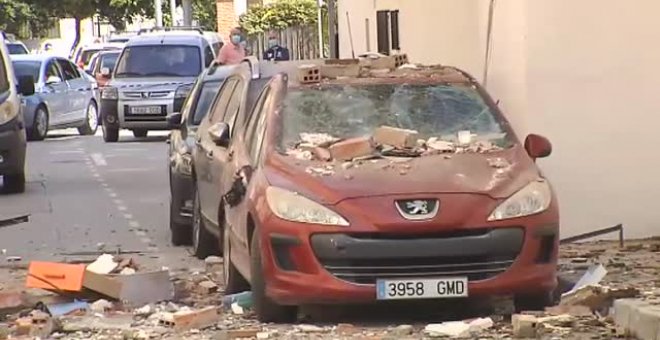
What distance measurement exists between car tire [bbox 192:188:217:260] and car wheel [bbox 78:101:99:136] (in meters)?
19.3

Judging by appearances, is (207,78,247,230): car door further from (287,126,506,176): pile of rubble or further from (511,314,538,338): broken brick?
(511,314,538,338): broken brick

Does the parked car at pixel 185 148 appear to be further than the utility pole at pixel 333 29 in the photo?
No

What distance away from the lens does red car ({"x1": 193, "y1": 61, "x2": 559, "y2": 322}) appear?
8336mm

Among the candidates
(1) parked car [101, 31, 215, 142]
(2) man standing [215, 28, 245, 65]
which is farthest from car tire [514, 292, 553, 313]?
(1) parked car [101, 31, 215, 142]

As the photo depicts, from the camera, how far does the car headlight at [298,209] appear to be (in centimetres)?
835

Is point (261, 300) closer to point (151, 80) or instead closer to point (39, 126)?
point (151, 80)

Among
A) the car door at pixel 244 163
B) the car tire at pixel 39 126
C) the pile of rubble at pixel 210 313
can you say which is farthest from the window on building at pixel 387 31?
the car tire at pixel 39 126

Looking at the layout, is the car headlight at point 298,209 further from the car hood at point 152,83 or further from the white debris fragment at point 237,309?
the car hood at point 152,83

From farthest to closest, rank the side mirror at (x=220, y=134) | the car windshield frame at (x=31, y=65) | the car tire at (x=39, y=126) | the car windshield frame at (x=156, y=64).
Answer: the car windshield frame at (x=31, y=65) < the car tire at (x=39, y=126) < the car windshield frame at (x=156, y=64) < the side mirror at (x=220, y=134)

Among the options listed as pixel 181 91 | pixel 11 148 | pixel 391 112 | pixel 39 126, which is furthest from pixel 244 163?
pixel 39 126

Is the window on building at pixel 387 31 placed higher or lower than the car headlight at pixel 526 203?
higher

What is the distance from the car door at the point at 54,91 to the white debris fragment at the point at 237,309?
1955 cm

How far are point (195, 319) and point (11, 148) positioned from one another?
9.74 m

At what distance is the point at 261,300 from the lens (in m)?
8.71
